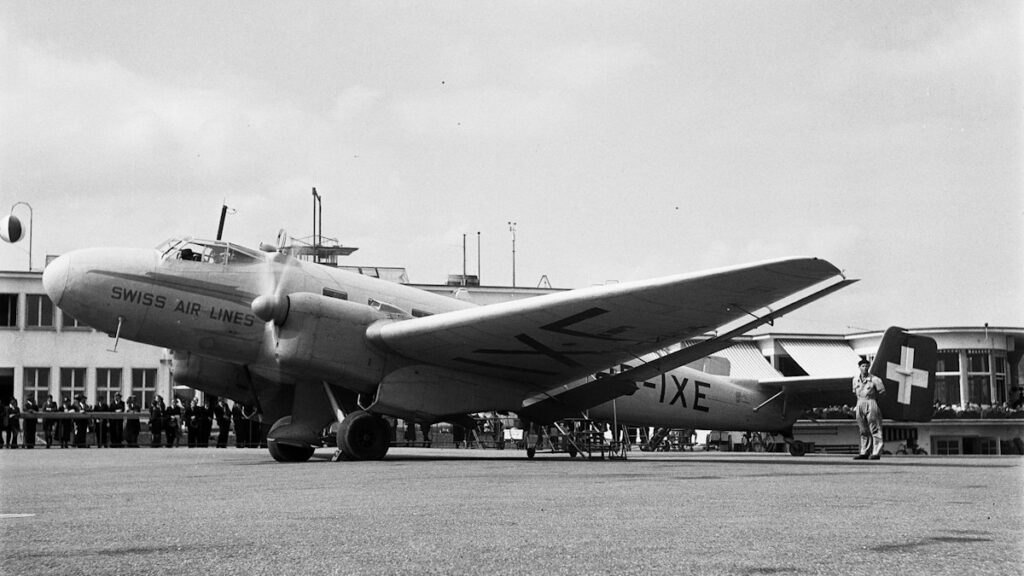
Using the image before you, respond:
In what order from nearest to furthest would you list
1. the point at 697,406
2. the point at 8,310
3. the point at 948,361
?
the point at 697,406
the point at 8,310
the point at 948,361

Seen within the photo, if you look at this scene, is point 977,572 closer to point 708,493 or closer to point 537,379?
point 708,493

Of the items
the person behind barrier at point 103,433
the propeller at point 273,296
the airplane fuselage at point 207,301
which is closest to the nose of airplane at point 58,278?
the airplane fuselage at point 207,301

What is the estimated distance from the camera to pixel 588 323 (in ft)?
52.9

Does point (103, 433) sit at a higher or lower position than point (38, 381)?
lower

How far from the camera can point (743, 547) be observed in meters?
4.89

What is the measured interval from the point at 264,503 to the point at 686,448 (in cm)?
2800

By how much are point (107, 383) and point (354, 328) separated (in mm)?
36196

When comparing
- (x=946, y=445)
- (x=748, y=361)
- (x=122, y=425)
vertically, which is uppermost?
(x=748, y=361)

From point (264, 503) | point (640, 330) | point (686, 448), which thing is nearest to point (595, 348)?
point (640, 330)

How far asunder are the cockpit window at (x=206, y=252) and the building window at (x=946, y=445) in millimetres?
26694

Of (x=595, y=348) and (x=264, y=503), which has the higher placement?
(x=595, y=348)

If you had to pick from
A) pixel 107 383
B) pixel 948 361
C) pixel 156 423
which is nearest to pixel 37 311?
pixel 107 383

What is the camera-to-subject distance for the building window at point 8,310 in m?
48.1

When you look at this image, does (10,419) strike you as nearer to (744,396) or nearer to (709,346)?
(744,396)
